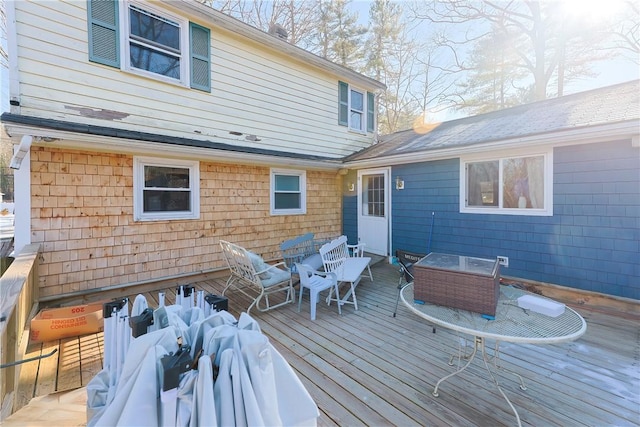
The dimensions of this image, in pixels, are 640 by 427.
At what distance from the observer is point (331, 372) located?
8.84 ft

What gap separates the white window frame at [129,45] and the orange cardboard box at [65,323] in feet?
11.9

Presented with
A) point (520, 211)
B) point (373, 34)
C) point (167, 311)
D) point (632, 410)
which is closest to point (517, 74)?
point (373, 34)

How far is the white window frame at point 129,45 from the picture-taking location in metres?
4.53

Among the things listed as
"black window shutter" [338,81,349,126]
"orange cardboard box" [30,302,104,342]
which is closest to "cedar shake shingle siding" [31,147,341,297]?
"orange cardboard box" [30,302,104,342]

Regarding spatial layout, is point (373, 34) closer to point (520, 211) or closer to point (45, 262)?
point (520, 211)

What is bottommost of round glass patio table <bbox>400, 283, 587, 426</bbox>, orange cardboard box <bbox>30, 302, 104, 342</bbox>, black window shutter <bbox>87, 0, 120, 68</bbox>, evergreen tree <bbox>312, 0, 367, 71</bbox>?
orange cardboard box <bbox>30, 302, 104, 342</bbox>

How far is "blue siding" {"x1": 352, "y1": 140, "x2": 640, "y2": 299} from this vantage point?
13.0 ft

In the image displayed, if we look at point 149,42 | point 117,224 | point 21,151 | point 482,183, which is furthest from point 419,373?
point 149,42

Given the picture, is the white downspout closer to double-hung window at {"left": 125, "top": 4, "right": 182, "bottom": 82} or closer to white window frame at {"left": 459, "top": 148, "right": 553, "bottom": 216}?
double-hung window at {"left": 125, "top": 4, "right": 182, "bottom": 82}

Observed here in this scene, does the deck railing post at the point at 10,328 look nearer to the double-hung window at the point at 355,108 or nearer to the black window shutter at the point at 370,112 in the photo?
the double-hung window at the point at 355,108

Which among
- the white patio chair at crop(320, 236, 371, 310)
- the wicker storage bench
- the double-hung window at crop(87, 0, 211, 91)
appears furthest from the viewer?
the double-hung window at crop(87, 0, 211, 91)

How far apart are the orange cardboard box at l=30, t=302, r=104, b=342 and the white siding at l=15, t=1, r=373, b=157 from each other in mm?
2672

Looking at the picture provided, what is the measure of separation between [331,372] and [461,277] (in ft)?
4.86

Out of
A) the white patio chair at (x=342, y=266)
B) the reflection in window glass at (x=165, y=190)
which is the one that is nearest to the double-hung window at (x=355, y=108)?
the white patio chair at (x=342, y=266)
